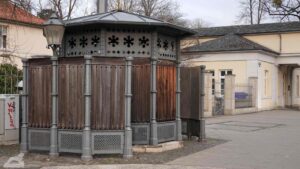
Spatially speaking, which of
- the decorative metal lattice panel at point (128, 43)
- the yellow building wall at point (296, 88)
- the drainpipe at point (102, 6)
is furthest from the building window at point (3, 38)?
the decorative metal lattice panel at point (128, 43)

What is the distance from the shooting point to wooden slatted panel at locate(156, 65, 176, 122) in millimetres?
12734

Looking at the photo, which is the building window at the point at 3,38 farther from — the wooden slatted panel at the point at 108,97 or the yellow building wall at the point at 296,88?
the wooden slatted panel at the point at 108,97

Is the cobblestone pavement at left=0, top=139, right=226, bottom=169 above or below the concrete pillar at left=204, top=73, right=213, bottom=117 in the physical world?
below

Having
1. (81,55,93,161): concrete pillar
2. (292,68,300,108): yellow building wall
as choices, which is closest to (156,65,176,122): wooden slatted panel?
(81,55,93,161): concrete pillar

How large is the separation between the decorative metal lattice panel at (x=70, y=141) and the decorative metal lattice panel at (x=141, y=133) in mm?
1657

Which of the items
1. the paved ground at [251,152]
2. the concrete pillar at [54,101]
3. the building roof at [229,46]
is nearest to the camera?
the paved ground at [251,152]

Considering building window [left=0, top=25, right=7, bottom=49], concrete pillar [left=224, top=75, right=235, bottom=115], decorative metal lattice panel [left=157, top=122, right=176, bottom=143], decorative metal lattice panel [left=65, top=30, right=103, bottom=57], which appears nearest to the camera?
decorative metal lattice panel [left=65, top=30, right=103, bottom=57]

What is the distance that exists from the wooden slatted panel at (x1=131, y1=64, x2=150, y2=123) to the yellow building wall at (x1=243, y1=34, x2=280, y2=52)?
1234 inches

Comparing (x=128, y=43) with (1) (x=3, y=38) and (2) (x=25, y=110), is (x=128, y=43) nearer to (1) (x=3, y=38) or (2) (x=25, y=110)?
(2) (x=25, y=110)

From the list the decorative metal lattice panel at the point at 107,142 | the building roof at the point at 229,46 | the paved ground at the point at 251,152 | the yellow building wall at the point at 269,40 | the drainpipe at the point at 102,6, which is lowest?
the paved ground at the point at 251,152

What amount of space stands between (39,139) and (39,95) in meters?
1.06

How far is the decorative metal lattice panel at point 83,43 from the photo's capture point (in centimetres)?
1252

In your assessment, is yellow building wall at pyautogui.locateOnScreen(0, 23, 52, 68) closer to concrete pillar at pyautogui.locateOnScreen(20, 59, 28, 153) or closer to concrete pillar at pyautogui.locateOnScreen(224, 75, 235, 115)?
concrete pillar at pyautogui.locateOnScreen(224, 75, 235, 115)

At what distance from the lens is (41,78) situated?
11.9 meters
